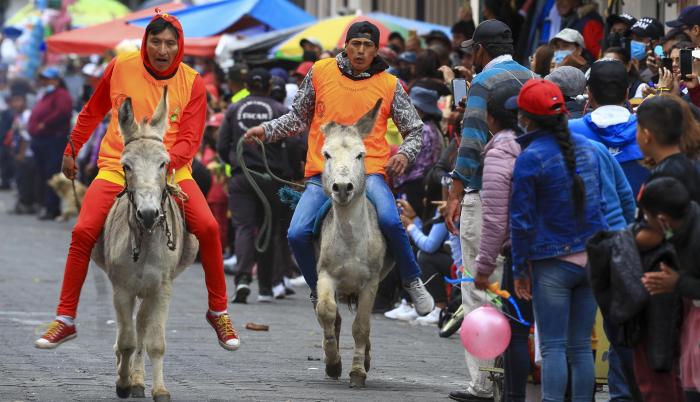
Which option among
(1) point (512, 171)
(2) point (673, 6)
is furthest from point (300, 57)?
(1) point (512, 171)

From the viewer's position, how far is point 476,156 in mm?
9609

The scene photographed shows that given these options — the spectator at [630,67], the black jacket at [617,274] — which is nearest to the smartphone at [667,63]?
the spectator at [630,67]

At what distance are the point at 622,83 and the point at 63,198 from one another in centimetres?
2054

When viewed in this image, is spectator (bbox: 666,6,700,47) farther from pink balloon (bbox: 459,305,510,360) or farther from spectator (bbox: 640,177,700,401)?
spectator (bbox: 640,177,700,401)

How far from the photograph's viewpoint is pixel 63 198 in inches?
1118

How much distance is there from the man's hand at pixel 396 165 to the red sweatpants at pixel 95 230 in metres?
1.39

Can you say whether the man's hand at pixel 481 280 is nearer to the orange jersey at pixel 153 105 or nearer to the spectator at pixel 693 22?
the orange jersey at pixel 153 105

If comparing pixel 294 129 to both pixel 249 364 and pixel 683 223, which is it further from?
pixel 683 223

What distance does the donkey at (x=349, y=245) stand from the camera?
1027cm

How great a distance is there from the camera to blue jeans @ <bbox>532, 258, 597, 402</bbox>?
7918mm

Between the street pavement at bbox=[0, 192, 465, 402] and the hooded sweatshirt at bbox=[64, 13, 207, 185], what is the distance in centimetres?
139

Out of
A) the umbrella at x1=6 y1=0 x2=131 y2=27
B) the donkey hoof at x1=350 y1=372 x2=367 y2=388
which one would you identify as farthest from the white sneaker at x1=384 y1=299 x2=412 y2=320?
the umbrella at x1=6 y1=0 x2=131 y2=27

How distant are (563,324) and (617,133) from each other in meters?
1.65

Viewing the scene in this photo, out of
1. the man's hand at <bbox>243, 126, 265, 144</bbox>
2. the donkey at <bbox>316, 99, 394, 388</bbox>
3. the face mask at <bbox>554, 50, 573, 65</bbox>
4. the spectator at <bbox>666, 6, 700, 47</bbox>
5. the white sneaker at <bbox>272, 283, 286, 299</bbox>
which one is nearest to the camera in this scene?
the donkey at <bbox>316, 99, 394, 388</bbox>
